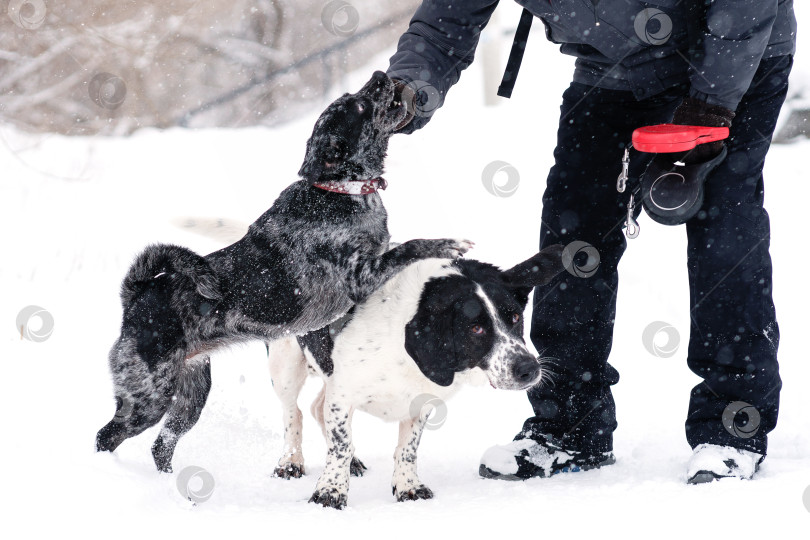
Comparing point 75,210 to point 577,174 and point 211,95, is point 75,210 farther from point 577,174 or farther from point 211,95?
point 577,174

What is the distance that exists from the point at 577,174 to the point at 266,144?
681 centimetres

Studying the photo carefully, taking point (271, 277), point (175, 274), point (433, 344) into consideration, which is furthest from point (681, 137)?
point (175, 274)

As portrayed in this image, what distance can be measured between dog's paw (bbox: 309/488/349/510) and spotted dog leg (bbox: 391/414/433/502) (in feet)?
0.74

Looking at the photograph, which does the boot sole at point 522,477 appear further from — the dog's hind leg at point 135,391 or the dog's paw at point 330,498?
the dog's hind leg at point 135,391

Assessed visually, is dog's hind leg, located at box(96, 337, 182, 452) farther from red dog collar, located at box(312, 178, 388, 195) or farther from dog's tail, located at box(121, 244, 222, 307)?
red dog collar, located at box(312, 178, 388, 195)

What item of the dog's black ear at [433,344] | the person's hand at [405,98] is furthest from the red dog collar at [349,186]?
the dog's black ear at [433,344]

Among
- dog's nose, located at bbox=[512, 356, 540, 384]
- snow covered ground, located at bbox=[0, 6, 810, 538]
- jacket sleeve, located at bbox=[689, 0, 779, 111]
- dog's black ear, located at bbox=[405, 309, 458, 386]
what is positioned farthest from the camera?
dog's black ear, located at bbox=[405, 309, 458, 386]

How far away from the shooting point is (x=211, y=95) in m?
9.61

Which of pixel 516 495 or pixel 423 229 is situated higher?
pixel 423 229

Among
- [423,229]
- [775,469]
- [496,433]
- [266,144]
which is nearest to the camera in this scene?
[775,469]

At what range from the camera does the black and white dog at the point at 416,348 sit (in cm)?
266

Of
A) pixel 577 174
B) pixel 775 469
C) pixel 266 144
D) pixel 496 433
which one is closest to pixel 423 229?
pixel 266 144

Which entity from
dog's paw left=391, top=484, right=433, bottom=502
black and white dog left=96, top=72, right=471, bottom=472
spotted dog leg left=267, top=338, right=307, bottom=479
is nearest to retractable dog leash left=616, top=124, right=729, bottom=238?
black and white dog left=96, top=72, right=471, bottom=472

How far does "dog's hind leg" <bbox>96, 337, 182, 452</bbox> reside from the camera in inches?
108
